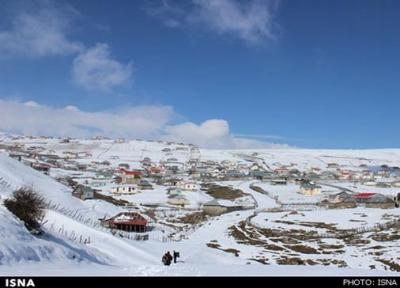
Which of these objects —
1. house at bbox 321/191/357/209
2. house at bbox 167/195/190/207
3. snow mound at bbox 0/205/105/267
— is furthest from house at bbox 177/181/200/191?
snow mound at bbox 0/205/105/267

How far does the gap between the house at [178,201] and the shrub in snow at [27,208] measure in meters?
64.7

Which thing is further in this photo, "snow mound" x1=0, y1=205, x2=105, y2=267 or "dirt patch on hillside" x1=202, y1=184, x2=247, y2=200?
"dirt patch on hillside" x1=202, y1=184, x2=247, y2=200

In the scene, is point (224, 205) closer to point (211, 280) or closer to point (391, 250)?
point (391, 250)

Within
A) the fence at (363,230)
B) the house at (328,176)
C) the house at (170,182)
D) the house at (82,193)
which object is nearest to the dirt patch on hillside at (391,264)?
the fence at (363,230)

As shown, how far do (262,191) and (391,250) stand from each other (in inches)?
2827

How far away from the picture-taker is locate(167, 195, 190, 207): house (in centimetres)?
9212

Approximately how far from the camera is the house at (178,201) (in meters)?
92.1

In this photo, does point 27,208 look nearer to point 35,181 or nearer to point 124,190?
point 35,181

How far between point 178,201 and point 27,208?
6640cm

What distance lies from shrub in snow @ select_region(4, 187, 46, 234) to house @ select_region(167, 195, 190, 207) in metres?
64.7

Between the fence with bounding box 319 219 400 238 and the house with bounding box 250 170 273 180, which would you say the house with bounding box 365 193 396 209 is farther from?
the house with bounding box 250 170 273 180

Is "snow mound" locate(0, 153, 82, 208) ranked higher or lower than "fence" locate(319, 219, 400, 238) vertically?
higher

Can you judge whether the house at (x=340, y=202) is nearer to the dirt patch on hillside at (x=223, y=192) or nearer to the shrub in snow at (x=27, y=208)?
the dirt patch on hillside at (x=223, y=192)

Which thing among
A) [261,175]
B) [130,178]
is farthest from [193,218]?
[261,175]
